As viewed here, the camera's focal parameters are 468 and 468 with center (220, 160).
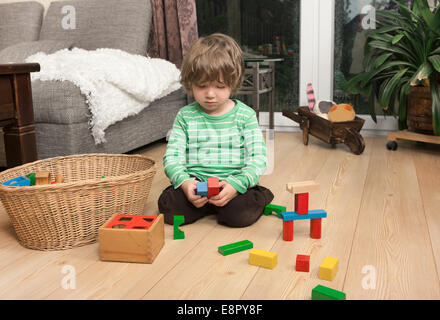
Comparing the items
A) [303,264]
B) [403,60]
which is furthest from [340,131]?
[303,264]

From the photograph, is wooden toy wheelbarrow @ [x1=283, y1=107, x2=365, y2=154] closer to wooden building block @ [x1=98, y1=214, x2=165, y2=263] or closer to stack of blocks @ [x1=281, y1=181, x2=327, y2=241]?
stack of blocks @ [x1=281, y1=181, x2=327, y2=241]

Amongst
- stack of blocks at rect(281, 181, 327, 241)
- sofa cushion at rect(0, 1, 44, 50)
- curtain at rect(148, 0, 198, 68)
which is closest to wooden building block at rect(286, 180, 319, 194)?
stack of blocks at rect(281, 181, 327, 241)

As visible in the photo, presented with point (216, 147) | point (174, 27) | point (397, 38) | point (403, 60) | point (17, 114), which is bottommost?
point (216, 147)

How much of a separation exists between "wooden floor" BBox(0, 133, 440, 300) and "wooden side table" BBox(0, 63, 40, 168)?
0.75 feet

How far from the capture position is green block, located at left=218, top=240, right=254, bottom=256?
121 cm

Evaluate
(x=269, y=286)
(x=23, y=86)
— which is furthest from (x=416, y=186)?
(x=23, y=86)

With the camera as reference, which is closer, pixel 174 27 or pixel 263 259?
pixel 263 259

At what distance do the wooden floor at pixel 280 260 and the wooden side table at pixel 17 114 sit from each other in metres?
0.23

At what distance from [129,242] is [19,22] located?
2.54 meters

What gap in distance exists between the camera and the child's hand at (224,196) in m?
1.37

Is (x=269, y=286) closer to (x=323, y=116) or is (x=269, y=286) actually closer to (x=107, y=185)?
(x=107, y=185)

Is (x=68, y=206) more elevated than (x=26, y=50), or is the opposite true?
(x=26, y=50)

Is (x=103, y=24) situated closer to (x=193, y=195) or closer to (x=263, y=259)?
(x=193, y=195)

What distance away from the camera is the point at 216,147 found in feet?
4.90
